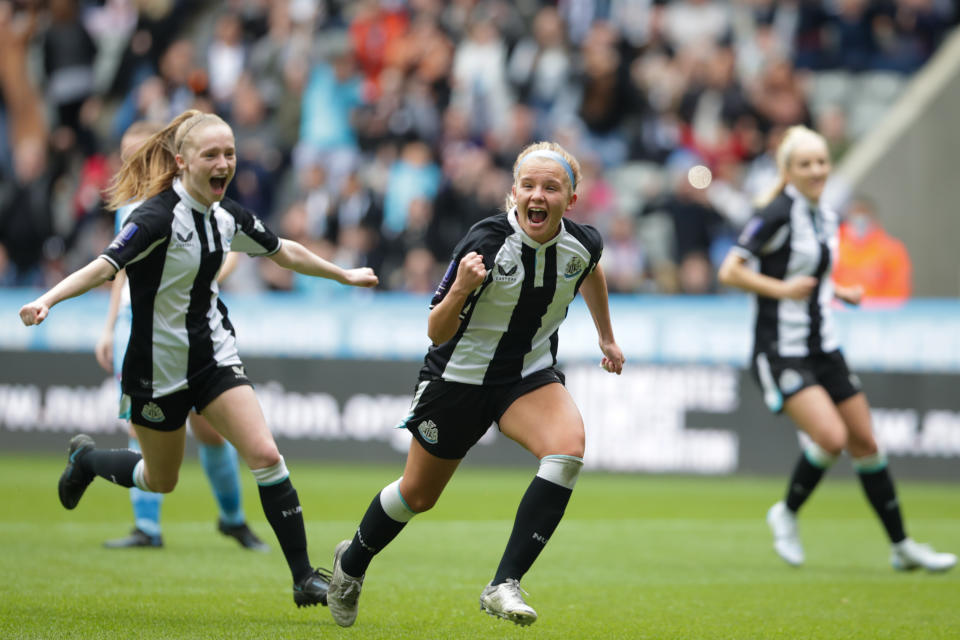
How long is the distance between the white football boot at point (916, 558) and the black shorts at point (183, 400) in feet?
14.1

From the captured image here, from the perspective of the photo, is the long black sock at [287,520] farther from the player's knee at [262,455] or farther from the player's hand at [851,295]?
the player's hand at [851,295]

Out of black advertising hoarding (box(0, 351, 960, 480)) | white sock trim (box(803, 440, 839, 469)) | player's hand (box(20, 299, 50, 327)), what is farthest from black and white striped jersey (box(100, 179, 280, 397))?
black advertising hoarding (box(0, 351, 960, 480))

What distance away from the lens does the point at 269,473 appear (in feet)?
20.4

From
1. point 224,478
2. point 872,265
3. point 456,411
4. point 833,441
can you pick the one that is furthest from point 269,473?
point 872,265

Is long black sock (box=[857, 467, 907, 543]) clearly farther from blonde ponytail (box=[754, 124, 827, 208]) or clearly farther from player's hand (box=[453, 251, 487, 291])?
player's hand (box=[453, 251, 487, 291])

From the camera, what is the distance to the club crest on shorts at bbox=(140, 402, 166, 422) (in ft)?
21.1

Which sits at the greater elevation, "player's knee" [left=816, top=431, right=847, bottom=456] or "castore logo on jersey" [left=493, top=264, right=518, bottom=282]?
"castore logo on jersey" [left=493, top=264, right=518, bottom=282]

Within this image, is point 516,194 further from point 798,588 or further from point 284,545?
point 798,588

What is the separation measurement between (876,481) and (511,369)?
11.5ft

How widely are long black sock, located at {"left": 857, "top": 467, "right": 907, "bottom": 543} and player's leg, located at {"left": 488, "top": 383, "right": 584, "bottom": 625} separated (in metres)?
3.35

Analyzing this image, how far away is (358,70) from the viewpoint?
17.4m

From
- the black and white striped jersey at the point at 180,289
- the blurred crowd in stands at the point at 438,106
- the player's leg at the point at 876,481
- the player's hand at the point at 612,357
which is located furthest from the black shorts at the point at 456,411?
the blurred crowd in stands at the point at 438,106

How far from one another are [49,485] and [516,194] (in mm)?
7399

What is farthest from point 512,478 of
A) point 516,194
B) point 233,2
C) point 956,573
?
point 233,2
